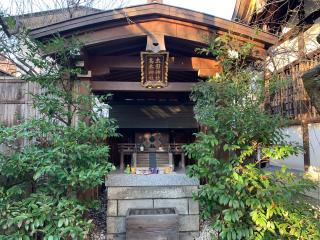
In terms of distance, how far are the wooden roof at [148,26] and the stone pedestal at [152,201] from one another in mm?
2772

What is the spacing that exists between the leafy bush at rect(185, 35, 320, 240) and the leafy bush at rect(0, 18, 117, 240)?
1610mm

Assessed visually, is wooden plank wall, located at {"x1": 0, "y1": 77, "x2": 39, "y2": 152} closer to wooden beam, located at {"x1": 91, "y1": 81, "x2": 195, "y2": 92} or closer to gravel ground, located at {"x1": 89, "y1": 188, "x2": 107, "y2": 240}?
wooden beam, located at {"x1": 91, "y1": 81, "x2": 195, "y2": 92}

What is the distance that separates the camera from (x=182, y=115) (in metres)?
8.27

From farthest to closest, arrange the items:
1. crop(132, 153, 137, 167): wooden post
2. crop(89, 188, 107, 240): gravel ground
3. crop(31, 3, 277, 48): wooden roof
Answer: crop(132, 153, 137, 167): wooden post, crop(89, 188, 107, 240): gravel ground, crop(31, 3, 277, 48): wooden roof

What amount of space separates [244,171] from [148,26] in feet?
10.1

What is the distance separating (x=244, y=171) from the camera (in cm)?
382

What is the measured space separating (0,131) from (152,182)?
2744 millimetres

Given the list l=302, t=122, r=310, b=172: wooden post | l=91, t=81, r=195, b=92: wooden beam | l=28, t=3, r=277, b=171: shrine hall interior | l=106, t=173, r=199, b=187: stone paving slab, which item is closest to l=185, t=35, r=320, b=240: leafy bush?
l=28, t=3, r=277, b=171: shrine hall interior

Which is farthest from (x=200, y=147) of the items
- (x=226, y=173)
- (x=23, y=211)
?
(x=23, y=211)

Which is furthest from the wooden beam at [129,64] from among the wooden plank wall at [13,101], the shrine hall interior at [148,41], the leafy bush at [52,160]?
the wooden plank wall at [13,101]

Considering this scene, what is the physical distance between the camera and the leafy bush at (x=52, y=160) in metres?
3.49

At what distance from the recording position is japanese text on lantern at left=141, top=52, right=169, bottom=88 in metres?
4.88

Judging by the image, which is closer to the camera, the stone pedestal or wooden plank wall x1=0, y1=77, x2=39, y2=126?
the stone pedestal

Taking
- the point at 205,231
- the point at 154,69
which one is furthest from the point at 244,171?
the point at 154,69
